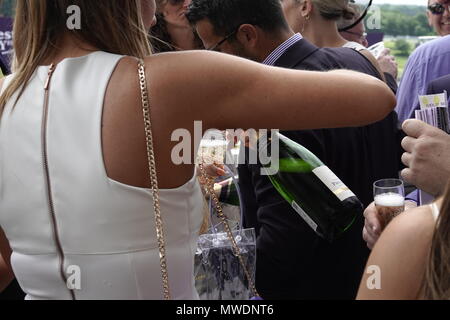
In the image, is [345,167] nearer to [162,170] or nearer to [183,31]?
[162,170]

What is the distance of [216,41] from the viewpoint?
2232mm

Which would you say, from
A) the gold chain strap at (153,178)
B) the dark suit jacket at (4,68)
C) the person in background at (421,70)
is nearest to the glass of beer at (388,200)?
the gold chain strap at (153,178)

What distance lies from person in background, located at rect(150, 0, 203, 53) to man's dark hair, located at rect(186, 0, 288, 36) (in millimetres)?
1033

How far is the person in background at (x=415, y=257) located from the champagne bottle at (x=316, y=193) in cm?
64

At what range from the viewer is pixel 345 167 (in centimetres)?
195

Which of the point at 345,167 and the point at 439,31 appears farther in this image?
the point at 439,31

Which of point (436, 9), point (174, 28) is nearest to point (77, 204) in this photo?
point (174, 28)

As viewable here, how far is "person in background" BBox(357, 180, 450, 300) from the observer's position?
0.89 m

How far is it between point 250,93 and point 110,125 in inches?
10.9

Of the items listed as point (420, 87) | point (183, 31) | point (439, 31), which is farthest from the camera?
point (439, 31)

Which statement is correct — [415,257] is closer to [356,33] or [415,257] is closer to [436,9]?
[436,9]
